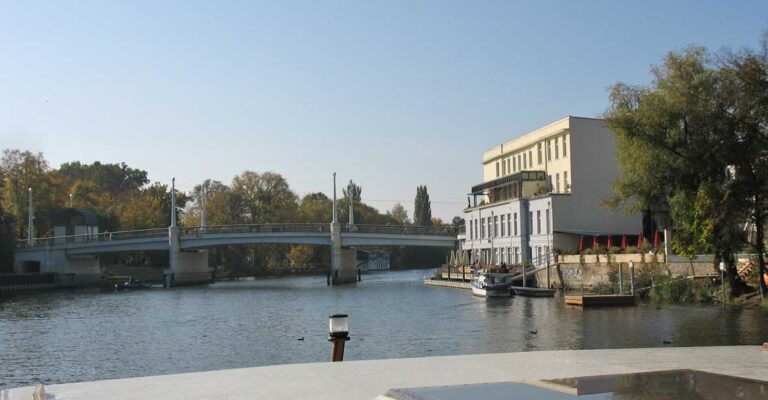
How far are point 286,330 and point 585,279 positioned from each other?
28405mm

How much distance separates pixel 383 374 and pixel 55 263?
9320cm

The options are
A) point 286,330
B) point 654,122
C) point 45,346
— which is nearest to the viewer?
point 45,346

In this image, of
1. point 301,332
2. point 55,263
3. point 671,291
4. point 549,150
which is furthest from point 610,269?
point 55,263

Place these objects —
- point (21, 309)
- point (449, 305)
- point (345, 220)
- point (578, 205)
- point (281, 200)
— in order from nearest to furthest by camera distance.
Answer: point (449, 305) < point (21, 309) < point (578, 205) < point (281, 200) < point (345, 220)

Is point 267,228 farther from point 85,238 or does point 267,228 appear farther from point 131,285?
point 85,238

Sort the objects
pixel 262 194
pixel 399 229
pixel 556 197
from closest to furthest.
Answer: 1. pixel 556 197
2. pixel 399 229
3. pixel 262 194

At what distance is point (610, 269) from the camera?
57562 mm

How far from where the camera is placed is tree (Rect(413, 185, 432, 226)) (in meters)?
172

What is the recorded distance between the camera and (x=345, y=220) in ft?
514

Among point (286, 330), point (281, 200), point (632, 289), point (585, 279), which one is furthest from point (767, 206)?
point (281, 200)

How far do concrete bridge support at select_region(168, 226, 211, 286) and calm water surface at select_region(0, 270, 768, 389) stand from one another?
35390mm

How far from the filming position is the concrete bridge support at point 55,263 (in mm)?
98562

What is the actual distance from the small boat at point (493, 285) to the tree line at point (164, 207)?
189 ft

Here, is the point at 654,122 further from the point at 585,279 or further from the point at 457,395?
the point at 457,395
